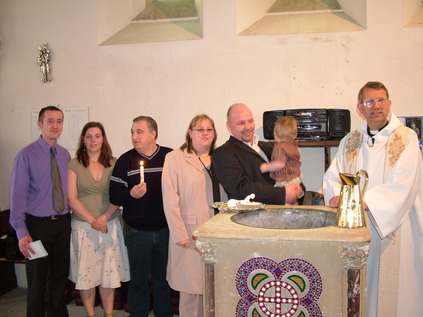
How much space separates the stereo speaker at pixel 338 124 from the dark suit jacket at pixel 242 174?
1.30 m

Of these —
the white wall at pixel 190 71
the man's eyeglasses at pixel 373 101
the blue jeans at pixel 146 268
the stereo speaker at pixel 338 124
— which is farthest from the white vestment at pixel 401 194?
the white wall at pixel 190 71

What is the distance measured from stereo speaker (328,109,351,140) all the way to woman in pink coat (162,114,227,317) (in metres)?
1.43

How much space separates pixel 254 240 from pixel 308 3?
344 centimetres

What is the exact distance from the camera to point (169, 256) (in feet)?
9.57

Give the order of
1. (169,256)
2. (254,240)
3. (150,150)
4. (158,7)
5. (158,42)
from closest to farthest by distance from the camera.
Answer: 1. (254,240)
2. (169,256)
3. (150,150)
4. (158,42)
5. (158,7)

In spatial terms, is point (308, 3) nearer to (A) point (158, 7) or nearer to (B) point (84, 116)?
(A) point (158, 7)

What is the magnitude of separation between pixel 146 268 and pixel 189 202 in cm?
65

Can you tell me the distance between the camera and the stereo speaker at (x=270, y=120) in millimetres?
3904

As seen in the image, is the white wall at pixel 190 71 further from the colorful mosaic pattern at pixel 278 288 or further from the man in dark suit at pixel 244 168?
the colorful mosaic pattern at pixel 278 288

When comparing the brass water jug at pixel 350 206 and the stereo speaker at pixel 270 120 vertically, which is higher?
the stereo speaker at pixel 270 120

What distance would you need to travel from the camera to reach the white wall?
405cm

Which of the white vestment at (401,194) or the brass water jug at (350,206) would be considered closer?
the brass water jug at (350,206)

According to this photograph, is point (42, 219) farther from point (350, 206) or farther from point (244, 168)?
point (350, 206)

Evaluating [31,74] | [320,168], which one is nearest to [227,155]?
[320,168]
